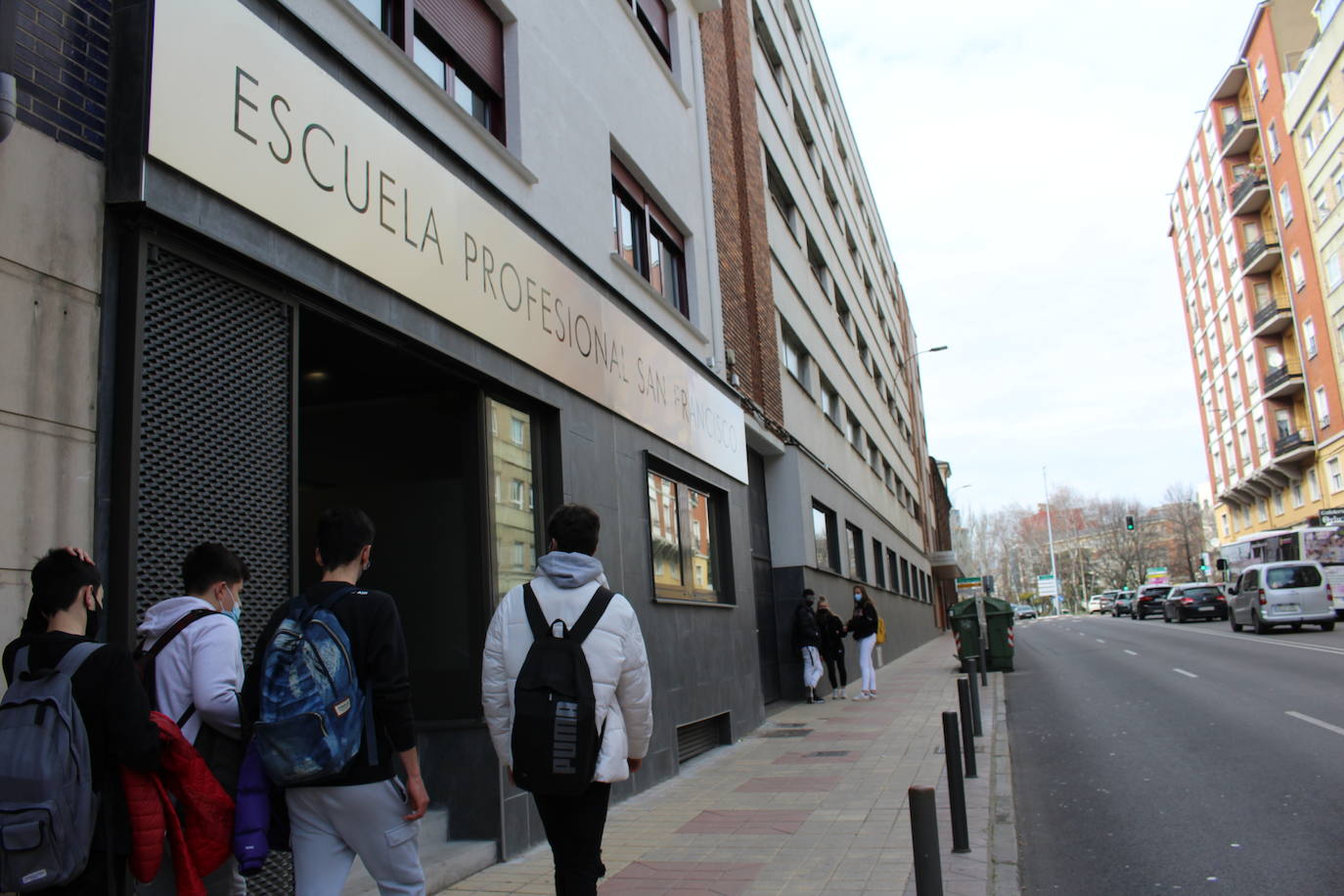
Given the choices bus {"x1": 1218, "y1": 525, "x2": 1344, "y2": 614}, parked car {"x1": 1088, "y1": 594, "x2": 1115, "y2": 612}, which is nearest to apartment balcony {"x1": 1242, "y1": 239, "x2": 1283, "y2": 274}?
bus {"x1": 1218, "y1": 525, "x2": 1344, "y2": 614}

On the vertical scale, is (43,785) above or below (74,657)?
below

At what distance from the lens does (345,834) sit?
3082mm

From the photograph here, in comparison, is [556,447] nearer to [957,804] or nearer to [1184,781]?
[957,804]

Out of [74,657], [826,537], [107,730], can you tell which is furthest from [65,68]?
[826,537]

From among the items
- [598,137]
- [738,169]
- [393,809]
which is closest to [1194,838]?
[393,809]

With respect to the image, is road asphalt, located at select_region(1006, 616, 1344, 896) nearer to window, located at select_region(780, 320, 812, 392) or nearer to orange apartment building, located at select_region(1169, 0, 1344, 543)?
window, located at select_region(780, 320, 812, 392)

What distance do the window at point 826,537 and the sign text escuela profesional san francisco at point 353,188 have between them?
974 cm

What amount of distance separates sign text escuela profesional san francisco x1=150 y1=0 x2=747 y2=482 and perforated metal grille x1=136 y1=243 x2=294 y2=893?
0.49 m

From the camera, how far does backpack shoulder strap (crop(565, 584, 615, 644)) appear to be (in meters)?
3.50

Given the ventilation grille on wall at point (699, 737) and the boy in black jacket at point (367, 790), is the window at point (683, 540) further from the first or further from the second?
the boy in black jacket at point (367, 790)

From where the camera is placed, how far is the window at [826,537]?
17953 mm

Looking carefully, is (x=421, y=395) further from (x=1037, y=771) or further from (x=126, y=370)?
(x=1037, y=771)

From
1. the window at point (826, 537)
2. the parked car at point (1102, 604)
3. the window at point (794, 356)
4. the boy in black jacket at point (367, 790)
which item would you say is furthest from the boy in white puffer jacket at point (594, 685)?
the parked car at point (1102, 604)

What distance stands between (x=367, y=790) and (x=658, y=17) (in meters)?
11.8
